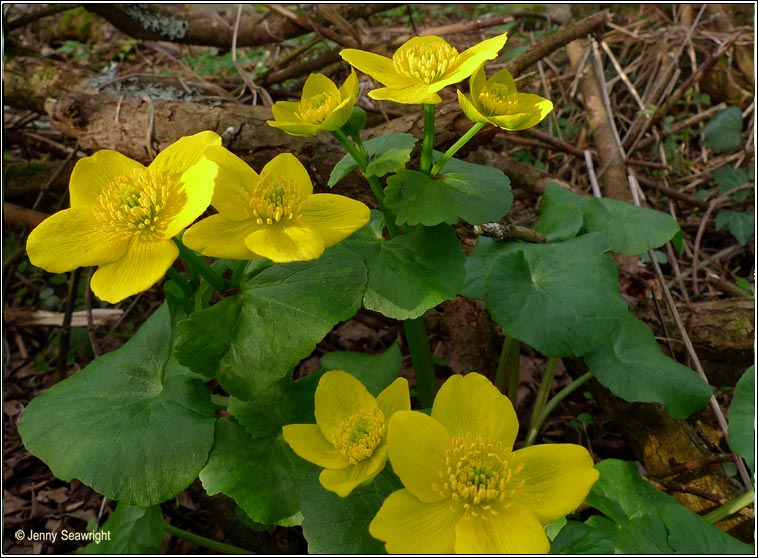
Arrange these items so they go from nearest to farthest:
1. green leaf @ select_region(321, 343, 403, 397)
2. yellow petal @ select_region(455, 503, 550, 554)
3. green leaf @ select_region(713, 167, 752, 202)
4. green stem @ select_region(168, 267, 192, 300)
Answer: yellow petal @ select_region(455, 503, 550, 554), green stem @ select_region(168, 267, 192, 300), green leaf @ select_region(321, 343, 403, 397), green leaf @ select_region(713, 167, 752, 202)

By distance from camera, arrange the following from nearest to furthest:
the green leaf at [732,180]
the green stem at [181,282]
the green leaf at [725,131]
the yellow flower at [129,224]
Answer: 1. the yellow flower at [129,224]
2. the green stem at [181,282]
3. the green leaf at [732,180]
4. the green leaf at [725,131]

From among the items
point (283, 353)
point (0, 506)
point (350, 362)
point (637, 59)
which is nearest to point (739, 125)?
point (637, 59)

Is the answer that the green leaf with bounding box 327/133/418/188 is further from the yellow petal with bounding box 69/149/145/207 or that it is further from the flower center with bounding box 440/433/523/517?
the flower center with bounding box 440/433/523/517

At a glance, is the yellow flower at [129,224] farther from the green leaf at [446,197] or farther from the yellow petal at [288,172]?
the green leaf at [446,197]

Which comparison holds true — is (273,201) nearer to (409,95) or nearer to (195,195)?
(195,195)

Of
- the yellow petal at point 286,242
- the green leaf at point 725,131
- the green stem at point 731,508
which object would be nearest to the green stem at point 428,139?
the yellow petal at point 286,242

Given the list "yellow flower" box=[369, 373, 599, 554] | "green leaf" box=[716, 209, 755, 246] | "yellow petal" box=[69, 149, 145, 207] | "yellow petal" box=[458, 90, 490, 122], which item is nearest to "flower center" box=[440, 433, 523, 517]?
"yellow flower" box=[369, 373, 599, 554]
